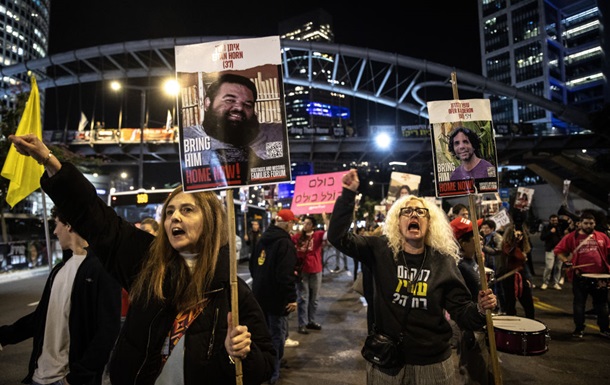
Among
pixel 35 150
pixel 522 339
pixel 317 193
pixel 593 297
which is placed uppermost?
pixel 35 150

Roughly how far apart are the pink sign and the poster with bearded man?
649 centimetres

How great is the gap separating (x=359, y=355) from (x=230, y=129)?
5.00m

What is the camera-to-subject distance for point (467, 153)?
3797mm

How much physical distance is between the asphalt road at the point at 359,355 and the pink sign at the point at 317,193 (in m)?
2.48

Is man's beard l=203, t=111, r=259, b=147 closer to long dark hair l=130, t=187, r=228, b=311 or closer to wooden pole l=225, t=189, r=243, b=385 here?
long dark hair l=130, t=187, r=228, b=311

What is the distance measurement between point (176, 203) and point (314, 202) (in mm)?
7151

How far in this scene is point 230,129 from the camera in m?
2.40

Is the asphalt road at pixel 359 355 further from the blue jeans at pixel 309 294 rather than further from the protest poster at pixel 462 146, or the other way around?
the protest poster at pixel 462 146

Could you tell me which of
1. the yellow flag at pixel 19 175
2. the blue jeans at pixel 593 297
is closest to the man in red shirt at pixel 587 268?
the blue jeans at pixel 593 297

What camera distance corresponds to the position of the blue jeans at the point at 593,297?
6.62 metres

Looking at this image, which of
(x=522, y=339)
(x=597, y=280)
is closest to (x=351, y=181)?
(x=522, y=339)

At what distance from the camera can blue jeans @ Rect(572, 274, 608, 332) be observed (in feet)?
21.7

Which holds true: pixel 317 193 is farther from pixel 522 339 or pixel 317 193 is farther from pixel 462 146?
pixel 522 339

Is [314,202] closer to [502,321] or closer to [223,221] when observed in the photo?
[502,321]
